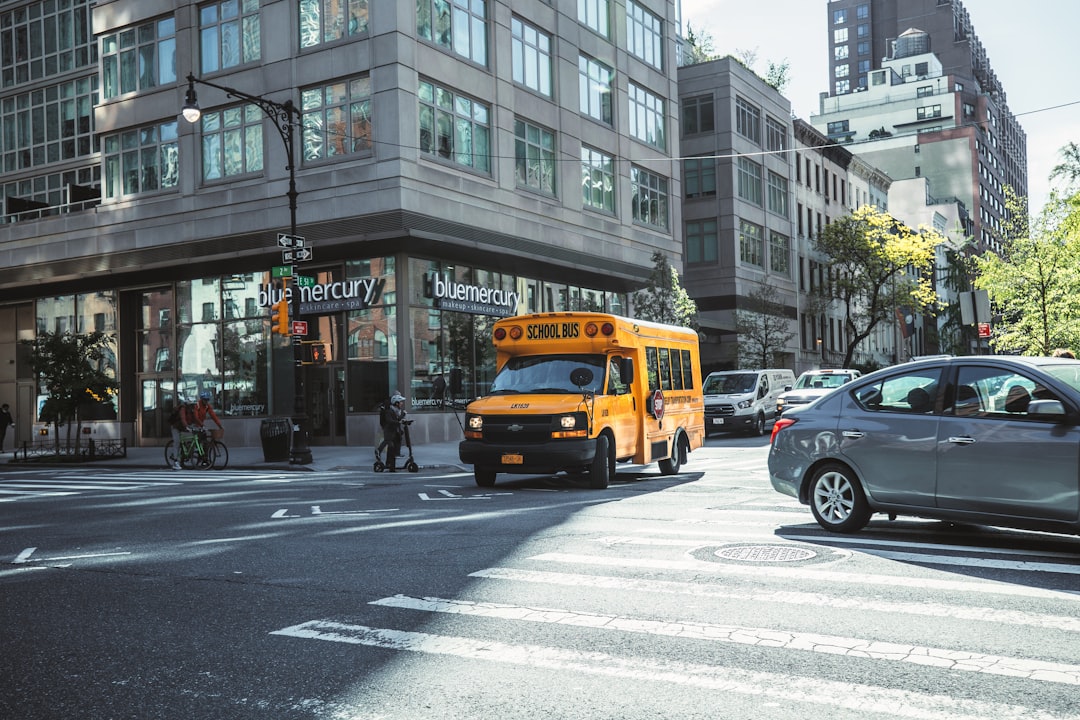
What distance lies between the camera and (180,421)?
25.2 metres

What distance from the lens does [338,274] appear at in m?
32.7

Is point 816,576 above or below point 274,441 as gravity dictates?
below

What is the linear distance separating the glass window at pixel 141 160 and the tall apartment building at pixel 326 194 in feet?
0.29

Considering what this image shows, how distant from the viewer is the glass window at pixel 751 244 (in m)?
57.0

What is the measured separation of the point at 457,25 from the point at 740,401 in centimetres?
1503

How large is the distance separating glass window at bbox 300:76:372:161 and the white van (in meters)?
13.5

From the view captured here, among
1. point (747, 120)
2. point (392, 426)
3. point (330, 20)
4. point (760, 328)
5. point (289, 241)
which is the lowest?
point (392, 426)

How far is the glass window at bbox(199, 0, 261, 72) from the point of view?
110ft

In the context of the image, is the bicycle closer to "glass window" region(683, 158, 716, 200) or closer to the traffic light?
the traffic light

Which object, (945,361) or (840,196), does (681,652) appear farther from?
(840,196)

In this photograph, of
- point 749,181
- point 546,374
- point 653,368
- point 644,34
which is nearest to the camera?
point 546,374

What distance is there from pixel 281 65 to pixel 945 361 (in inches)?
1083

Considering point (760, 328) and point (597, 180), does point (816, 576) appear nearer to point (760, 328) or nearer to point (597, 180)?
point (597, 180)

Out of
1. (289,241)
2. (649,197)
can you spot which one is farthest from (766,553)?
(649,197)
